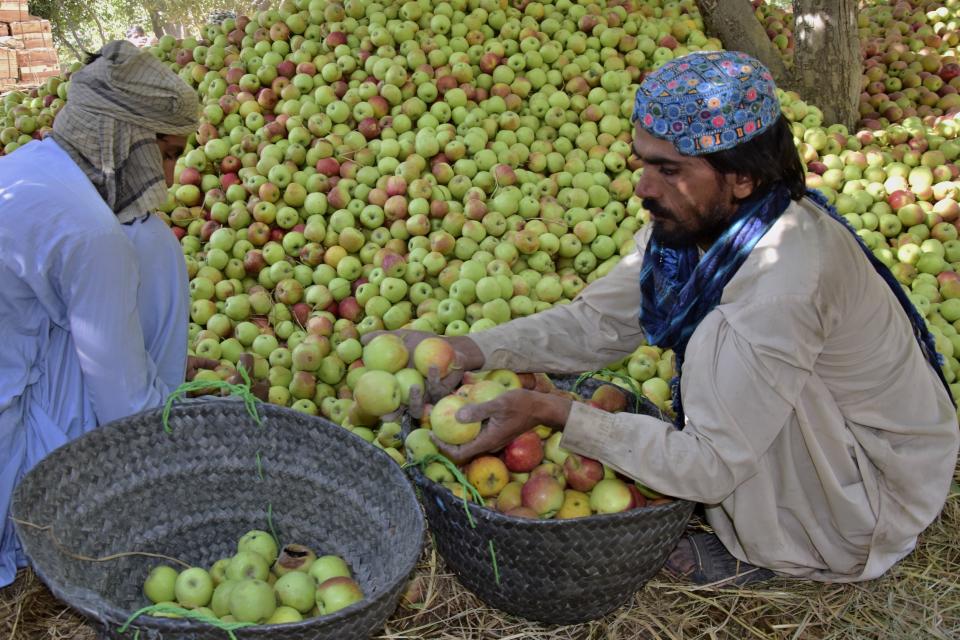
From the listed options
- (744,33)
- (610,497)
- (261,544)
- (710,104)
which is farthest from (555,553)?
(744,33)

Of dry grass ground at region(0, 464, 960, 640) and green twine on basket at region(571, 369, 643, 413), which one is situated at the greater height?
green twine on basket at region(571, 369, 643, 413)

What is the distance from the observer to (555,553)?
2.20 m

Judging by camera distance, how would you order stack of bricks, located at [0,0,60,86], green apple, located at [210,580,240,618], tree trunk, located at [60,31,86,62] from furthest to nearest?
1. stack of bricks, located at [0,0,60,86]
2. tree trunk, located at [60,31,86,62]
3. green apple, located at [210,580,240,618]

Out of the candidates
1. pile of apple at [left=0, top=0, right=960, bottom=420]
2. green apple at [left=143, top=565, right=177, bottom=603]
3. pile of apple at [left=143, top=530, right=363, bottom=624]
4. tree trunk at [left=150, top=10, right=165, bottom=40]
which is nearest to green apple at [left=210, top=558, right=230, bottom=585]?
pile of apple at [left=143, top=530, right=363, bottom=624]

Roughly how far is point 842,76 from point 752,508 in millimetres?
4419

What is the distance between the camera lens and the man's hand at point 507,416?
2.20m

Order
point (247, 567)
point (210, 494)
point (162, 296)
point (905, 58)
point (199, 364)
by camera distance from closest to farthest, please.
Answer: point (247, 567), point (210, 494), point (162, 296), point (199, 364), point (905, 58)

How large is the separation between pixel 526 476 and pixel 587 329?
739 millimetres

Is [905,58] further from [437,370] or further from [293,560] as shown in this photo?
[293,560]

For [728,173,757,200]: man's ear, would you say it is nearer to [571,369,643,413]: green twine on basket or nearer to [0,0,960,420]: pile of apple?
[571,369,643,413]: green twine on basket

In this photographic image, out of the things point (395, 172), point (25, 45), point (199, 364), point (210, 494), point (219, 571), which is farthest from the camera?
point (25, 45)

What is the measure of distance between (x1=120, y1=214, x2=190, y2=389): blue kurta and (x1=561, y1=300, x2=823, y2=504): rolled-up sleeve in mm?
1674

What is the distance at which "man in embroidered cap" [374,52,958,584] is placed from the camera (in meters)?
2.16

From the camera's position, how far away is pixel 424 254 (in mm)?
4168
